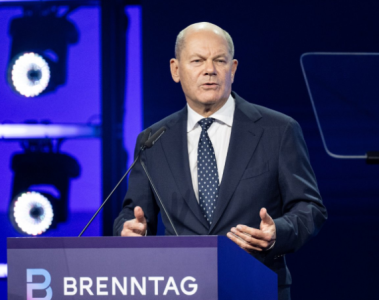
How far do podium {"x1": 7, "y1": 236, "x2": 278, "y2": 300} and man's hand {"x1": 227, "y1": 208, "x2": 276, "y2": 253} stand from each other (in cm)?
22

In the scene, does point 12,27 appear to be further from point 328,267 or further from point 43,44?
point 328,267

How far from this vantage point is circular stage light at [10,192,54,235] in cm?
318

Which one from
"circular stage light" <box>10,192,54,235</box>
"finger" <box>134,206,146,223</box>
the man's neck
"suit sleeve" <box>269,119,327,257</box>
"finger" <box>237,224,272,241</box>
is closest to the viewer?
"finger" <box>237,224,272,241</box>

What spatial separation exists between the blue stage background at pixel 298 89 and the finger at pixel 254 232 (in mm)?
1482

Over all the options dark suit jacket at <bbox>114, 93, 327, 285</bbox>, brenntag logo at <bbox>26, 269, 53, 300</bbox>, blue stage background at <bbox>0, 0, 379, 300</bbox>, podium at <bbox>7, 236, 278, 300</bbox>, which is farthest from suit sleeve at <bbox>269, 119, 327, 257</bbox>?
blue stage background at <bbox>0, 0, 379, 300</bbox>

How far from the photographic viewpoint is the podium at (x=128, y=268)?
1.27m

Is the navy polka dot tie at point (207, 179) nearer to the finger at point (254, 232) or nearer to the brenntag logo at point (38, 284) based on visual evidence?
the finger at point (254, 232)

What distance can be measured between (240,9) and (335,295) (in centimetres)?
160

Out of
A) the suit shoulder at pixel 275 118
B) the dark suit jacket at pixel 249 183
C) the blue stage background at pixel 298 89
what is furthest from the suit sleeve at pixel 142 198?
the blue stage background at pixel 298 89

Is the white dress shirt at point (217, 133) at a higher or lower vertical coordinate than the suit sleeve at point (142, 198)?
higher

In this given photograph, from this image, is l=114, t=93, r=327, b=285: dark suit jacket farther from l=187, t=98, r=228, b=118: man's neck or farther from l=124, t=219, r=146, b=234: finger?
l=124, t=219, r=146, b=234: finger

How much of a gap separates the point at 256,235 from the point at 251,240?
26 millimetres

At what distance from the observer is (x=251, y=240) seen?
63.7 inches

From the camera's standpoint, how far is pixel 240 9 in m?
3.14
